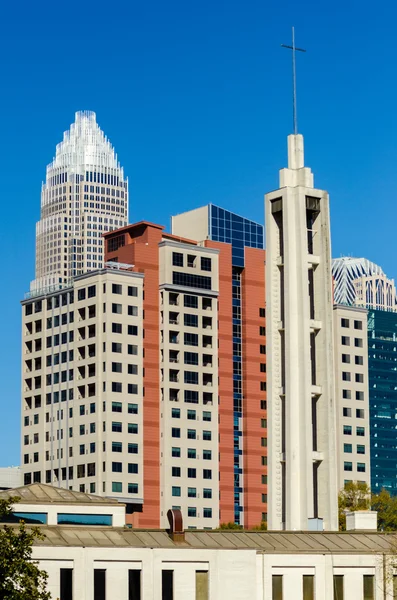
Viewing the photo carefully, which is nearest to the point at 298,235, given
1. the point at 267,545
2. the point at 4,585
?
the point at 267,545

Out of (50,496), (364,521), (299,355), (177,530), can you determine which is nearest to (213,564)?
(177,530)

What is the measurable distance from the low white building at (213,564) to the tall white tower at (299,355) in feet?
178

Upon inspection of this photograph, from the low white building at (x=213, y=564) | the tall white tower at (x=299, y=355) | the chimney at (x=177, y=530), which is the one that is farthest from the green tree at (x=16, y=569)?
the tall white tower at (x=299, y=355)

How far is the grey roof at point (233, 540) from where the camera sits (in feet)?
309

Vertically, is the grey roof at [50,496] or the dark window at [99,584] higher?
the grey roof at [50,496]

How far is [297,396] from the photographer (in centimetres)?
16100

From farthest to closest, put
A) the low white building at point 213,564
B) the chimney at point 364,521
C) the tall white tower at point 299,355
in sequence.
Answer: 1. the tall white tower at point 299,355
2. the chimney at point 364,521
3. the low white building at point 213,564

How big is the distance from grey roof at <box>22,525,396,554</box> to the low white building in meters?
0.07

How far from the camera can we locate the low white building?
91.6m

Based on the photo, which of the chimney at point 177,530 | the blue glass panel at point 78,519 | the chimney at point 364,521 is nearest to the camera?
the chimney at point 177,530

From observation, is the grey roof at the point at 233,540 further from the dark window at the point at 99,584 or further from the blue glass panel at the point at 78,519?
the blue glass panel at the point at 78,519

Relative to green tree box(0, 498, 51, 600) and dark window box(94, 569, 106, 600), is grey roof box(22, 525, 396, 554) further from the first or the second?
green tree box(0, 498, 51, 600)

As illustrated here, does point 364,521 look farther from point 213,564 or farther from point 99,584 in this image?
point 99,584

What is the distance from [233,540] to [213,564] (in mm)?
4561
